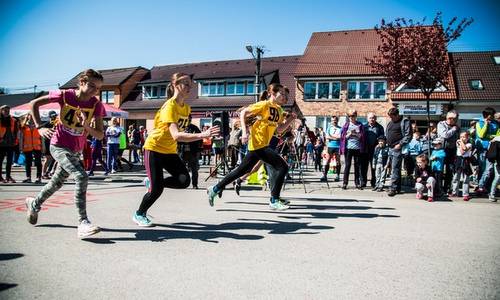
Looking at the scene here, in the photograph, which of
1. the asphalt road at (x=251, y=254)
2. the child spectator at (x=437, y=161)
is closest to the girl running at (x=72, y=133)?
the asphalt road at (x=251, y=254)

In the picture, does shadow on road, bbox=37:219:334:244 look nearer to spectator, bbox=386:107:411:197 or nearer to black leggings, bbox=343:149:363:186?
spectator, bbox=386:107:411:197

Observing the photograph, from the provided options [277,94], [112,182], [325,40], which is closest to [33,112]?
[277,94]

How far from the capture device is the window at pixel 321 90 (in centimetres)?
3291

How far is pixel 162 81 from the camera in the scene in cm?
3897

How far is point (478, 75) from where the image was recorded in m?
31.0

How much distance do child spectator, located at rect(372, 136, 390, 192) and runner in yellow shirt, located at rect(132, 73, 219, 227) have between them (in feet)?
19.9

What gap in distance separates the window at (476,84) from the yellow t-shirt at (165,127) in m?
33.3

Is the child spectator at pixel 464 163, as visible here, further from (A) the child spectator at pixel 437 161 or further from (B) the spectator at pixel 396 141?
(B) the spectator at pixel 396 141

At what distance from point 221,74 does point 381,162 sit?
2938 cm

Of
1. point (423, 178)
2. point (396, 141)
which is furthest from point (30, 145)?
point (423, 178)

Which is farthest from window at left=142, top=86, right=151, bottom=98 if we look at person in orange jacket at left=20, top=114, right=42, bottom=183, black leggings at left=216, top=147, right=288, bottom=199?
black leggings at left=216, top=147, right=288, bottom=199

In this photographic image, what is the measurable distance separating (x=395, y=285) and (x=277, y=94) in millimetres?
3798

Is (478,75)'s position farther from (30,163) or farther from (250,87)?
(30,163)

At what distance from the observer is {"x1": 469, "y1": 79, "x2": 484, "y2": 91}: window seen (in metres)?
30.2
